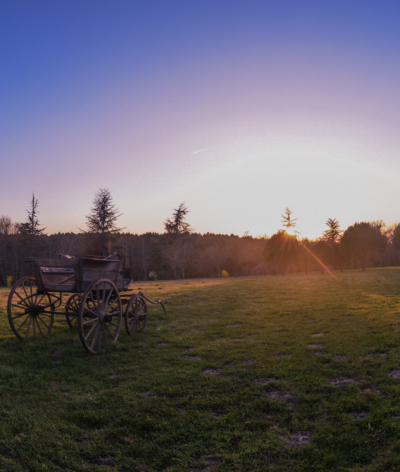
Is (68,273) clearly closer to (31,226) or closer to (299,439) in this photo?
(299,439)

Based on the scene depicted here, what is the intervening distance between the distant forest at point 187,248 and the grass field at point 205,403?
102 ft

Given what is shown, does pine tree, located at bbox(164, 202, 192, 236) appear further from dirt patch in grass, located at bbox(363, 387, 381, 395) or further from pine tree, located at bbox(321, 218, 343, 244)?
dirt patch in grass, located at bbox(363, 387, 381, 395)

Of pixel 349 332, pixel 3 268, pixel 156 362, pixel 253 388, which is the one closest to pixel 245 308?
pixel 349 332

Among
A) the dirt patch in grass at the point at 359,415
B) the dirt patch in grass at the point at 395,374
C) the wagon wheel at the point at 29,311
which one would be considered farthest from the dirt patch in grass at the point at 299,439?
the wagon wheel at the point at 29,311

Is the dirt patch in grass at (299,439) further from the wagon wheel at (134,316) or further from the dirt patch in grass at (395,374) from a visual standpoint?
the wagon wheel at (134,316)

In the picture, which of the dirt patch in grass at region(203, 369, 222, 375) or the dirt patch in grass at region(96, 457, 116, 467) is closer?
the dirt patch in grass at region(96, 457, 116, 467)

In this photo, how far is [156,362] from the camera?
6.16 metres

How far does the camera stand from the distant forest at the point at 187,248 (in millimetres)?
43656

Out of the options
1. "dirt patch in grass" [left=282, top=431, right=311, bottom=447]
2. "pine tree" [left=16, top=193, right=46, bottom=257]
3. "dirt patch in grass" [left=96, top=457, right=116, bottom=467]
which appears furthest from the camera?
"pine tree" [left=16, top=193, right=46, bottom=257]

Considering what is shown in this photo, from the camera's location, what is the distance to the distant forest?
43.7m

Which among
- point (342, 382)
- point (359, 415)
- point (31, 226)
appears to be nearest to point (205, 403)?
point (359, 415)

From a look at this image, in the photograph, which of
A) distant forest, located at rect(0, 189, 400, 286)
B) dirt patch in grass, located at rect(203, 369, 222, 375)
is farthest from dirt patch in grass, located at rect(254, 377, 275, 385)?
distant forest, located at rect(0, 189, 400, 286)

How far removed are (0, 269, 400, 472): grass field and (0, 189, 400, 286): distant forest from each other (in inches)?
1219

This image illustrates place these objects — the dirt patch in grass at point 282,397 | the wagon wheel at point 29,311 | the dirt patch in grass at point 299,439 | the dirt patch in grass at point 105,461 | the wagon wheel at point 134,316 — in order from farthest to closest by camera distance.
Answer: the wagon wheel at point 134,316, the wagon wheel at point 29,311, the dirt patch in grass at point 282,397, the dirt patch in grass at point 299,439, the dirt patch in grass at point 105,461
